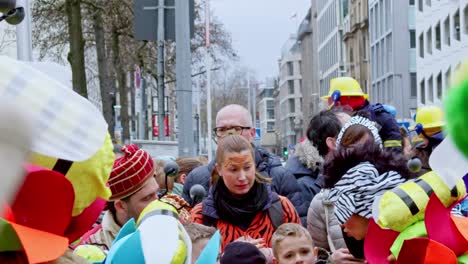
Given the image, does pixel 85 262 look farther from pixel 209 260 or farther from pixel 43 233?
pixel 209 260

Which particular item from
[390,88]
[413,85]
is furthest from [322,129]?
[413,85]

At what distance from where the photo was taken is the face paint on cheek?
4.83 m

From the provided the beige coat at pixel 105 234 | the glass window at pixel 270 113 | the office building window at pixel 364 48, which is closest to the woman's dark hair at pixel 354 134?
Answer: the beige coat at pixel 105 234

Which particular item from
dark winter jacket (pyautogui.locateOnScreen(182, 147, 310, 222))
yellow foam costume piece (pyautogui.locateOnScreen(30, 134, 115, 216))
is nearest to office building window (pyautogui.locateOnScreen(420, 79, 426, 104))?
dark winter jacket (pyautogui.locateOnScreen(182, 147, 310, 222))

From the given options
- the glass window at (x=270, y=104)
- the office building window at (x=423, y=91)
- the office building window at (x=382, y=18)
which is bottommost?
the office building window at (x=423, y=91)

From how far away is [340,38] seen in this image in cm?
8381

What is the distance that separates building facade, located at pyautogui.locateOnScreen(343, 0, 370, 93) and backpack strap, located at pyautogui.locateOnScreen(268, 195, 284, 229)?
6461cm

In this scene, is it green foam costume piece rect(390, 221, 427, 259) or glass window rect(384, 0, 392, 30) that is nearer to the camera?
green foam costume piece rect(390, 221, 427, 259)

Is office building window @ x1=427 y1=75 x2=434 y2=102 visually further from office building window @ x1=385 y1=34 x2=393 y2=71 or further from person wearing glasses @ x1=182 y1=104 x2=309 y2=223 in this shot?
person wearing glasses @ x1=182 y1=104 x2=309 y2=223

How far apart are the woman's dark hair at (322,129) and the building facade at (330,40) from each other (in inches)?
2848

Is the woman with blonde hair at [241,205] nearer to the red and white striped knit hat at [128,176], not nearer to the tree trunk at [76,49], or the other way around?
the red and white striped knit hat at [128,176]

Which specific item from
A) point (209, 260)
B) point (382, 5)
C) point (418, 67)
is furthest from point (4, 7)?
point (382, 5)

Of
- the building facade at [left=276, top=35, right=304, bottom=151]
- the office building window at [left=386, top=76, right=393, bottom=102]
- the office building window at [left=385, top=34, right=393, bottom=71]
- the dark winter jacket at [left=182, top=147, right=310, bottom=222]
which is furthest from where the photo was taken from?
the building facade at [left=276, top=35, right=304, bottom=151]

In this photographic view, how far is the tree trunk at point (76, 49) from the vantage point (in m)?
23.1
